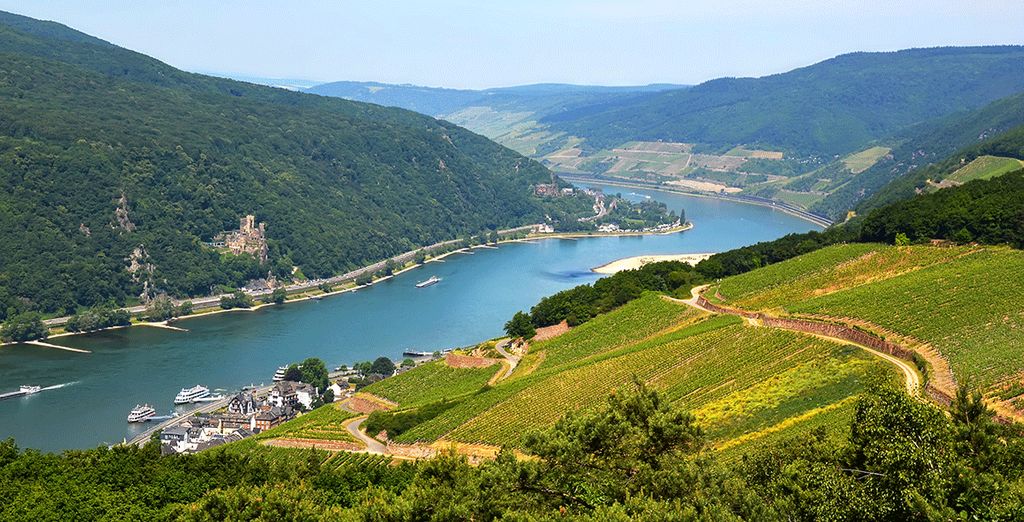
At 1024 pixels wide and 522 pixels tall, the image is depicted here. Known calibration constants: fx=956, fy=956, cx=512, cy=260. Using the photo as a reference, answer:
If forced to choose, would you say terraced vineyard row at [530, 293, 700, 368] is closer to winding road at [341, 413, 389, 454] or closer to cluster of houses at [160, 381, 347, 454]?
winding road at [341, 413, 389, 454]

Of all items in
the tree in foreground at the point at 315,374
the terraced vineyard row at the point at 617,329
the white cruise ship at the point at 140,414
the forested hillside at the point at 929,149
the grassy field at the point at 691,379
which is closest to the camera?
the grassy field at the point at 691,379

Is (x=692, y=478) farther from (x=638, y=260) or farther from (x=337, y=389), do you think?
(x=638, y=260)

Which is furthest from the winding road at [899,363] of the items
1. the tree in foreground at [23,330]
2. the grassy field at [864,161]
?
the grassy field at [864,161]

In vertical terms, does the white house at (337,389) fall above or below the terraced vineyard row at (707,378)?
below

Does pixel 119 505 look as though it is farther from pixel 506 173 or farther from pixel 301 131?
pixel 506 173

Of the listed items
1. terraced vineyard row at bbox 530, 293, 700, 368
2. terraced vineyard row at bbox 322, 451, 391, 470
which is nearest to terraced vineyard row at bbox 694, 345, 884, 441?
terraced vineyard row at bbox 322, 451, 391, 470

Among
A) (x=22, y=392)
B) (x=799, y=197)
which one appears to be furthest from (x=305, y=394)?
(x=799, y=197)

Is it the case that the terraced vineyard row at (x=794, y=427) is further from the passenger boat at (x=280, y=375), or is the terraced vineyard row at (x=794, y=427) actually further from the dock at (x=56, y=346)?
the dock at (x=56, y=346)
